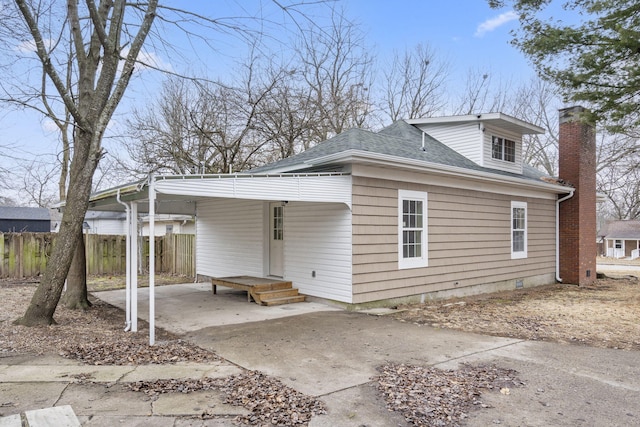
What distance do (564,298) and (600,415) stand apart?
7793 mm

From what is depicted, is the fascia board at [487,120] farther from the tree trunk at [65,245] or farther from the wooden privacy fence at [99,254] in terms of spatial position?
the tree trunk at [65,245]

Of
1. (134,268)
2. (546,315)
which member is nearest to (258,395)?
(134,268)

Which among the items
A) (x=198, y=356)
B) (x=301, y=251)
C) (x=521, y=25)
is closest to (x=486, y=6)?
(x=521, y=25)

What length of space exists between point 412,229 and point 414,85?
1552cm

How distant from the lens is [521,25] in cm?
882

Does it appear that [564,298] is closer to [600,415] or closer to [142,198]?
[600,415]

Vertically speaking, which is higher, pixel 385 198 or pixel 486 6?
pixel 486 6

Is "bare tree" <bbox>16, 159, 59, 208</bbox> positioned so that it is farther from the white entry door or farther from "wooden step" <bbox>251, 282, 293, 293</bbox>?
"wooden step" <bbox>251, 282, 293, 293</bbox>

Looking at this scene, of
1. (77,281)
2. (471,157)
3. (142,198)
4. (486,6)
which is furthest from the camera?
(471,157)

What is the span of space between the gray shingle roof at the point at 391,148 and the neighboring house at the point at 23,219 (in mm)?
23120

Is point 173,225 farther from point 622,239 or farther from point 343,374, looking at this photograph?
point 622,239

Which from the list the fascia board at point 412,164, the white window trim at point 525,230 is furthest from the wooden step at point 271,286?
the white window trim at point 525,230

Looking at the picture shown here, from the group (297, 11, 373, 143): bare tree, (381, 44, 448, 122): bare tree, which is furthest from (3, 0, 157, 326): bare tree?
(381, 44, 448, 122): bare tree

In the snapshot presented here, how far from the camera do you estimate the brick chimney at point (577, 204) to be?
42.5 feet
